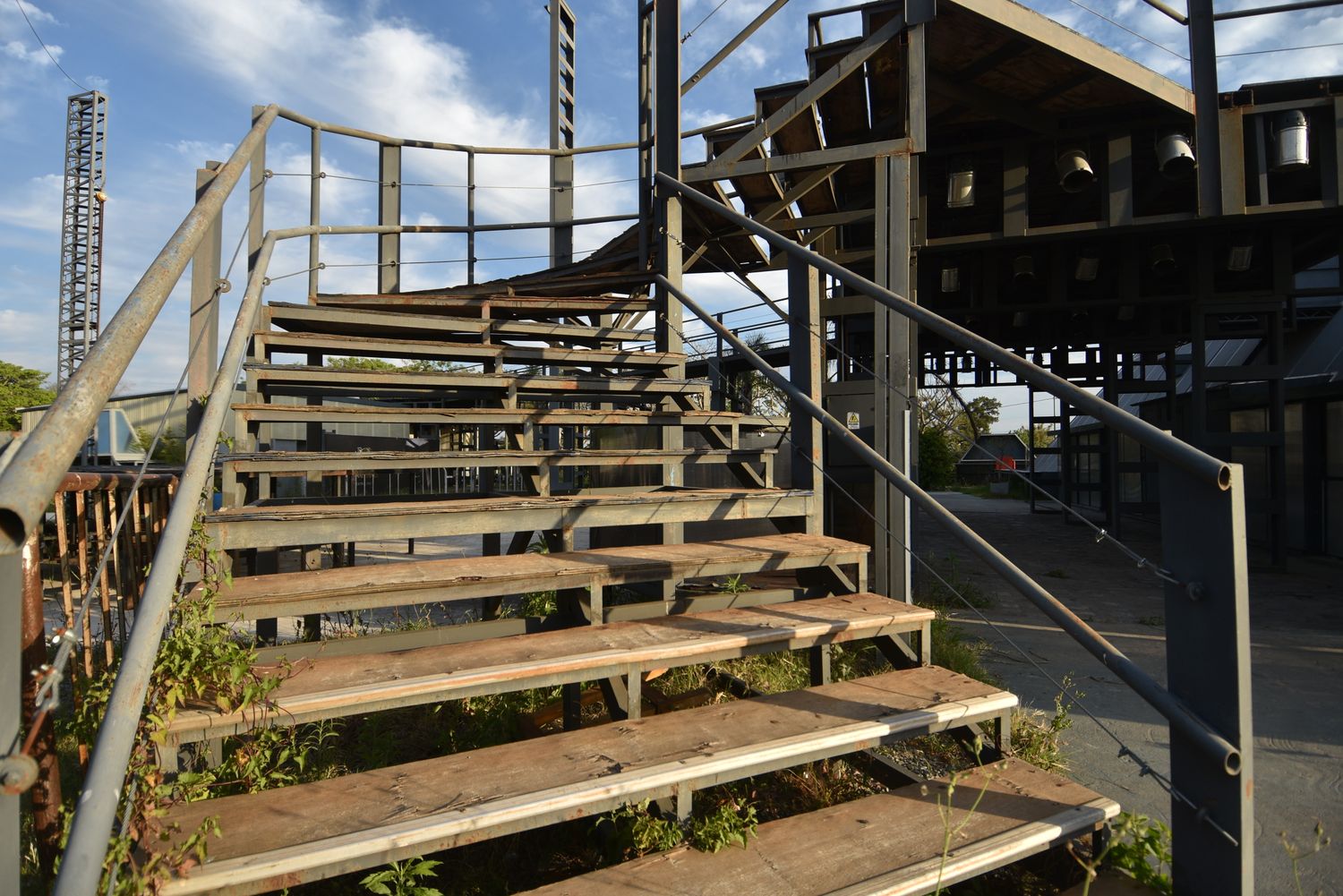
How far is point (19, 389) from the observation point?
102ft

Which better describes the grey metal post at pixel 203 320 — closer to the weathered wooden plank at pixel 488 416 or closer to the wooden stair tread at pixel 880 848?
the weathered wooden plank at pixel 488 416

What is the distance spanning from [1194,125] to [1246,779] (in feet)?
19.0

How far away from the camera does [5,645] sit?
97 cm

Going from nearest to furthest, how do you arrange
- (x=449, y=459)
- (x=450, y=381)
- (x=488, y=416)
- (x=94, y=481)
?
(x=94, y=481)
(x=449, y=459)
(x=488, y=416)
(x=450, y=381)

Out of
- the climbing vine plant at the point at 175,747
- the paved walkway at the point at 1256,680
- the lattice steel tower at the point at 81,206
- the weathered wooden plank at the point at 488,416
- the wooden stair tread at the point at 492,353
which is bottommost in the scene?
the paved walkway at the point at 1256,680

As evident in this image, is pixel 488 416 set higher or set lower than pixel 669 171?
lower

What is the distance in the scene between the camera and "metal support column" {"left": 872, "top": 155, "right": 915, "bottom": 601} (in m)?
3.98

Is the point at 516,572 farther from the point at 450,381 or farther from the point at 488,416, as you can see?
the point at 450,381

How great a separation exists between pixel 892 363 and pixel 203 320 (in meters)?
3.34

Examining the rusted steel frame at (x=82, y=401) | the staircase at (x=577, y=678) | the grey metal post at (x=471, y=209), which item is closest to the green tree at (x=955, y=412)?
the grey metal post at (x=471, y=209)

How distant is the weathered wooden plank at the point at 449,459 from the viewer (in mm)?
2471

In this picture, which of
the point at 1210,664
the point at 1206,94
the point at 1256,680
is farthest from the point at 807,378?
the point at 1206,94

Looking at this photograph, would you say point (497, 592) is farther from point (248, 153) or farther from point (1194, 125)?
point (1194, 125)

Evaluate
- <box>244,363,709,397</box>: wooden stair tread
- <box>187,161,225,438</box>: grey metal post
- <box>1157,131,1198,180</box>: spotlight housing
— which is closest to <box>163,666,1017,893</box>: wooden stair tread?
<box>187,161,225,438</box>: grey metal post
